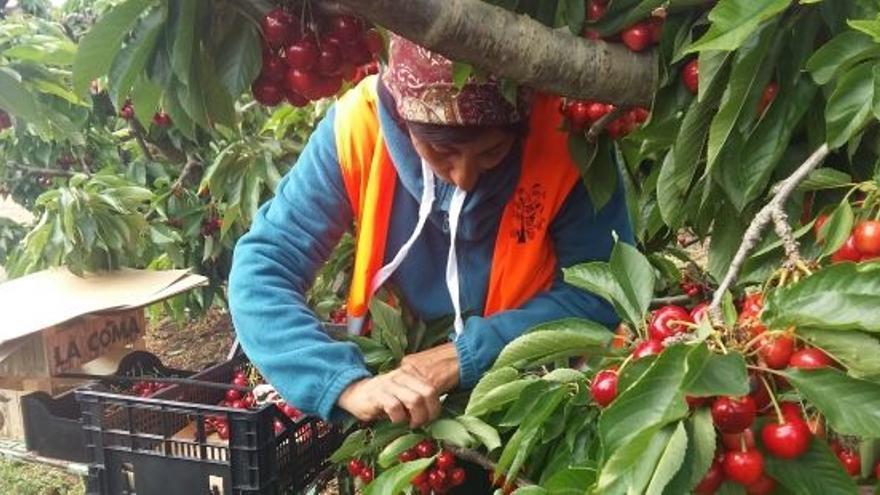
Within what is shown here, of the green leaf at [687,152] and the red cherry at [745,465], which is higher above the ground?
the green leaf at [687,152]

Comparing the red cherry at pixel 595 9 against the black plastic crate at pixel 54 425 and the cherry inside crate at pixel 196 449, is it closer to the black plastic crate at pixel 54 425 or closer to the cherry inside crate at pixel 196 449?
the cherry inside crate at pixel 196 449

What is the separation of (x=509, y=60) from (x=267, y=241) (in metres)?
0.85

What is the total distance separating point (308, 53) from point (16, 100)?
0.73 metres

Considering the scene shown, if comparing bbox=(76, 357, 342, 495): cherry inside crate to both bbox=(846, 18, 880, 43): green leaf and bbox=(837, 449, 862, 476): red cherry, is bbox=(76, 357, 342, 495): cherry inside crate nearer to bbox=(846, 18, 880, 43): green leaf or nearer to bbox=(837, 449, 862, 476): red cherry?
bbox=(837, 449, 862, 476): red cherry

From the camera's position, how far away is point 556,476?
2.83 feet

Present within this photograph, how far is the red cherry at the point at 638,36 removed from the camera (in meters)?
1.23

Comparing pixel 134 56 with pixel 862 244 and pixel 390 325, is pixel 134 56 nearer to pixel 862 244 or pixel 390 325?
pixel 390 325

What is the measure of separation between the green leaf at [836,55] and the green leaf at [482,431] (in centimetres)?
74

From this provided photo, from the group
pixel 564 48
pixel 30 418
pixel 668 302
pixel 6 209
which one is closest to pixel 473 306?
pixel 668 302

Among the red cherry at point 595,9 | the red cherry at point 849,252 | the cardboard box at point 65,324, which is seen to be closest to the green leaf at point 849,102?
the red cherry at point 849,252

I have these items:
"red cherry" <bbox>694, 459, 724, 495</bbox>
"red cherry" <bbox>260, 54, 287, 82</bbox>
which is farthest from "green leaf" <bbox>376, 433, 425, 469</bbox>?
"red cherry" <bbox>694, 459, 724, 495</bbox>

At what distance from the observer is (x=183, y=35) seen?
1323 mm

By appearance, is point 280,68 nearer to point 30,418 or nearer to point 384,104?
point 384,104

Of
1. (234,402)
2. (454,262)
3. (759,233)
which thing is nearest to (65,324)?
(234,402)
